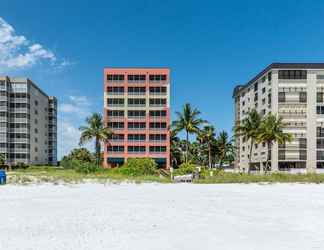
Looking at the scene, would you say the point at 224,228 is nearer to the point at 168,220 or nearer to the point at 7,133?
the point at 168,220

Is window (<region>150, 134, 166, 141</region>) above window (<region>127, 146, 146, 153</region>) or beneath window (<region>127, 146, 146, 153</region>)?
above

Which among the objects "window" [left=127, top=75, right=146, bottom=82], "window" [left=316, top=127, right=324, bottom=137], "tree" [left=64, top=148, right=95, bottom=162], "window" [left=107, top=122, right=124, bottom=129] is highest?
"window" [left=127, top=75, right=146, bottom=82]

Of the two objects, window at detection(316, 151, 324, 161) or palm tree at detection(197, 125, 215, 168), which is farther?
palm tree at detection(197, 125, 215, 168)

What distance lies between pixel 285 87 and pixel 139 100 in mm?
38014

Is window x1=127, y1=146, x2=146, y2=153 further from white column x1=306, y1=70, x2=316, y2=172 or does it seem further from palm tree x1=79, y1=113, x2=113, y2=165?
white column x1=306, y1=70, x2=316, y2=172

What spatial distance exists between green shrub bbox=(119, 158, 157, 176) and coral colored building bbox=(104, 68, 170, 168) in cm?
3083

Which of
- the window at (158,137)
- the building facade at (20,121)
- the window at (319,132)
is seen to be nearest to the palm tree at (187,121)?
the window at (158,137)

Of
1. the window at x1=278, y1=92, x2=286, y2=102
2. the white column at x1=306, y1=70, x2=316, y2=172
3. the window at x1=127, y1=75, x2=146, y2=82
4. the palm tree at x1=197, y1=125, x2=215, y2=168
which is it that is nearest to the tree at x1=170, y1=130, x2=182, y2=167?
the palm tree at x1=197, y1=125, x2=215, y2=168

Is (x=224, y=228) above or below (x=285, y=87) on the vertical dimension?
below

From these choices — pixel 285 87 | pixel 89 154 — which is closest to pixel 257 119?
pixel 285 87

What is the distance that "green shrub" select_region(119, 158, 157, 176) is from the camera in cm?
3578

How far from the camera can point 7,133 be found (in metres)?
80.4

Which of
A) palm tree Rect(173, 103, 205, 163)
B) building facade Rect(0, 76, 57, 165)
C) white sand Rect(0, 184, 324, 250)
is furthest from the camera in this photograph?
building facade Rect(0, 76, 57, 165)

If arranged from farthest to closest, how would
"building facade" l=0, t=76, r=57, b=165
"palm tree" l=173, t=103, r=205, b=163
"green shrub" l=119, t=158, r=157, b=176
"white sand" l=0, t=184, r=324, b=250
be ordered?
1. "building facade" l=0, t=76, r=57, b=165
2. "palm tree" l=173, t=103, r=205, b=163
3. "green shrub" l=119, t=158, r=157, b=176
4. "white sand" l=0, t=184, r=324, b=250
